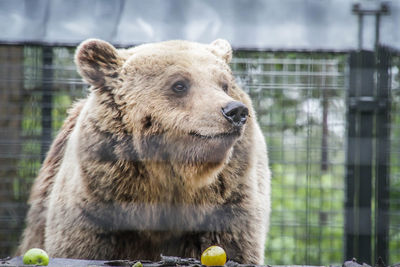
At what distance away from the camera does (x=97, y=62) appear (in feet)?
7.54

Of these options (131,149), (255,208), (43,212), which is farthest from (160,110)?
(43,212)

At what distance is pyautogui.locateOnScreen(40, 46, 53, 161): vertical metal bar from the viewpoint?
3.02 meters

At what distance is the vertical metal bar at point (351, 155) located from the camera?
3.17m

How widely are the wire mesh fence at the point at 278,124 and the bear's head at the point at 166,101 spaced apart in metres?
0.70

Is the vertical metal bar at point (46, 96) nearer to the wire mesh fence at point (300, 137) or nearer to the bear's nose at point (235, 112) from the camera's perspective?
the wire mesh fence at point (300, 137)

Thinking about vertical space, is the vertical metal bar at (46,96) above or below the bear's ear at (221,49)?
below

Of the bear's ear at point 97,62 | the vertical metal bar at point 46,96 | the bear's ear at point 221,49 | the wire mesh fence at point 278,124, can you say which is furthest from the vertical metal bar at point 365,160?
the vertical metal bar at point 46,96

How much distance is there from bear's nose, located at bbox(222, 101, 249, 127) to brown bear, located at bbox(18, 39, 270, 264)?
0.09 meters

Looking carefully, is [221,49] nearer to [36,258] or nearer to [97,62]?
[97,62]

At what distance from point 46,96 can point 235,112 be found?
1618mm

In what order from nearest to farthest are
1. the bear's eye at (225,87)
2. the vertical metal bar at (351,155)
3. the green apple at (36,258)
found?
the green apple at (36,258), the bear's eye at (225,87), the vertical metal bar at (351,155)

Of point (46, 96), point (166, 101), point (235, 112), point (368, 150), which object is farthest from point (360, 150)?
point (46, 96)

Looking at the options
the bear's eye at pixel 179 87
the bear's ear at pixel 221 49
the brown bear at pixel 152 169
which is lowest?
the brown bear at pixel 152 169

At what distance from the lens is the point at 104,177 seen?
2260 millimetres
